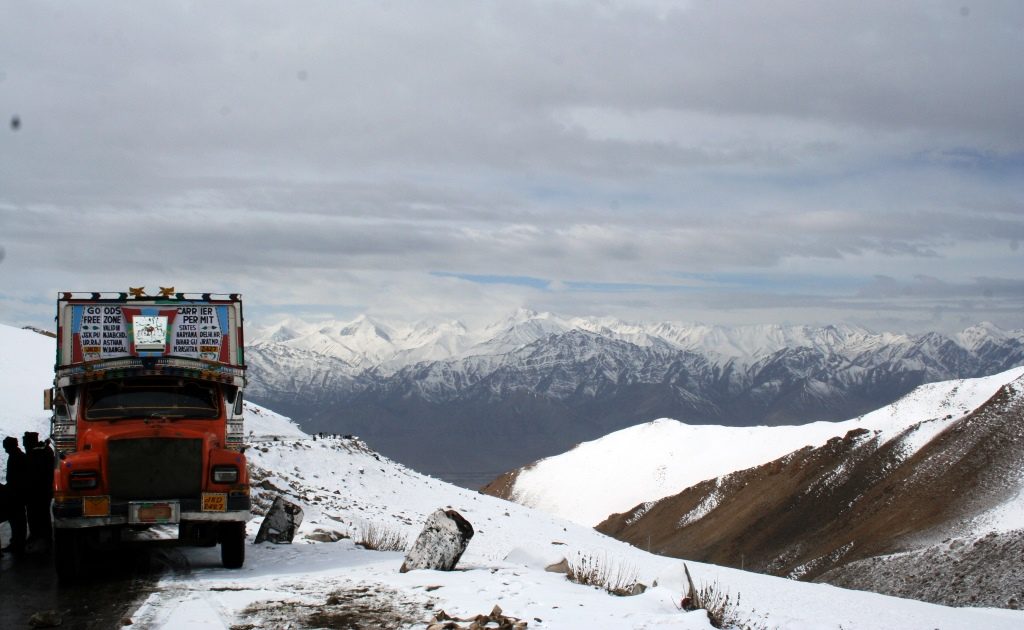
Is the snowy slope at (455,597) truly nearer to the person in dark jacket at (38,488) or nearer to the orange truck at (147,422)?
the orange truck at (147,422)

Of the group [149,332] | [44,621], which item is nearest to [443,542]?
[44,621]

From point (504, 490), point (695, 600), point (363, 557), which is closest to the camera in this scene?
point (695, 600)

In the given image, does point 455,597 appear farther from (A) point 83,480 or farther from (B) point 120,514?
(A) point 83,480

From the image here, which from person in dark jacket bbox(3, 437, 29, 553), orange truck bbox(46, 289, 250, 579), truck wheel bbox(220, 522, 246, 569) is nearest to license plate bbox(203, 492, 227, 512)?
orange truck bbox(46, 289, 250, 579)

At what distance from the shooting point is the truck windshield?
15.3 metres

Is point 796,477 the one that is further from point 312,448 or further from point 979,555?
point 312,448

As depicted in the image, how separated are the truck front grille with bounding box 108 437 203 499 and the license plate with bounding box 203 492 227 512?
0.17 metres

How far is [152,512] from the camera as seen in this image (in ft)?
46.6

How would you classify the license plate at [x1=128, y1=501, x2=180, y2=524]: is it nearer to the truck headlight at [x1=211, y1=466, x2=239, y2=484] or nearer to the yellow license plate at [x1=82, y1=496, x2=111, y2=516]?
the yellow license plate at [x1=82, y1=496, x2=111, y2=516]

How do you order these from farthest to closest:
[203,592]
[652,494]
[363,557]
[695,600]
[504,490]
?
[504,490], [652,494], [363,557], [203,592], [695,600]

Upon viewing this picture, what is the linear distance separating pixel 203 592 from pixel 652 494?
5702 inches

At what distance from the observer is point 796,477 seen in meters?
107

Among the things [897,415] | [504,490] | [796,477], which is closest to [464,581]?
[796,477]

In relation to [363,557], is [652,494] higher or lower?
lower
